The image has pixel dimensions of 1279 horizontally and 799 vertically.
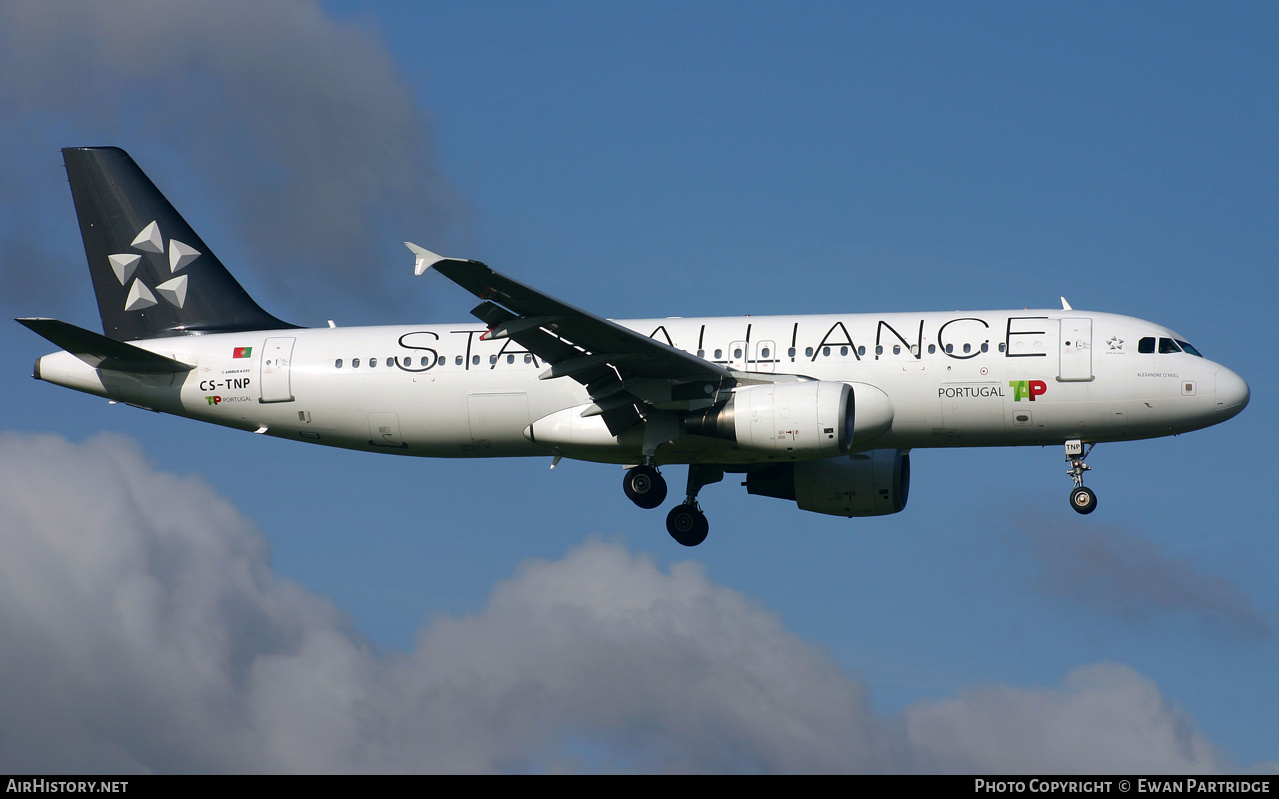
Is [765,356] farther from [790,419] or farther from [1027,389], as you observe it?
[1027,389]

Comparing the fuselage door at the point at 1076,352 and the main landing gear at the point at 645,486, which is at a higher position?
the fuselage door at the point at 1076,352

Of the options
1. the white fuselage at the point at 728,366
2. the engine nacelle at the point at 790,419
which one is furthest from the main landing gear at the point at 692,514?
the engine nacelle at the point at 790,419

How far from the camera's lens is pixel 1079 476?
114 ft

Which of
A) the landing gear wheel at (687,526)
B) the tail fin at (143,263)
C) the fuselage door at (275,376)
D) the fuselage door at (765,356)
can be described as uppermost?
the tail fin at (143,263)

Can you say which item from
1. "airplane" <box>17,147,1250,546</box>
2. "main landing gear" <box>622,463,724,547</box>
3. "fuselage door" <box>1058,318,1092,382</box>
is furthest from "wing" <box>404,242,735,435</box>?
"fuselage door" <box>1058,318,1092,382</box>

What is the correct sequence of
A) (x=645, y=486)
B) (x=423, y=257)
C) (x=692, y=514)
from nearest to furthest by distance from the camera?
(x=423, y=257)
(x=645, y=486)
(x=692, y=514)

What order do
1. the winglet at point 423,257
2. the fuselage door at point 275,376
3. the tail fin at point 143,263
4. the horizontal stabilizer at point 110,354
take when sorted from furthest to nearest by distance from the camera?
the tail fin at point 143,263 < the fuselage door at point 275,376 < the horizontal stabilizer at point 110,354 < the winglet at point 423,257

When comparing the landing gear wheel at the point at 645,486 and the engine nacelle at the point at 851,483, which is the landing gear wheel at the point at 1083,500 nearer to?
the engine nacelle at the point at 851,483

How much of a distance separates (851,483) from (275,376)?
14784mm

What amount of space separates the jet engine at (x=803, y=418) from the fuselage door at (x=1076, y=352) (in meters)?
4.06

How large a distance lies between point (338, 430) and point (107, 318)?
7.66m

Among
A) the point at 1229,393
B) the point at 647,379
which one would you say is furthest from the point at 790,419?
the point at 1229,393

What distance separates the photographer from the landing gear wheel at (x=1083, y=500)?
3466 cm

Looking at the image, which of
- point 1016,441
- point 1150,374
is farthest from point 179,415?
point 1150,374
